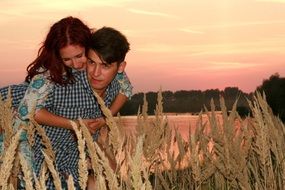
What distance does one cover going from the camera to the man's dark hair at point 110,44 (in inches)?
140

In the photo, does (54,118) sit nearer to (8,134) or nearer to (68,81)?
(68,81)

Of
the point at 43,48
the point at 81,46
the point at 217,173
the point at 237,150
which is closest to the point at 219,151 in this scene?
the point at 237,150

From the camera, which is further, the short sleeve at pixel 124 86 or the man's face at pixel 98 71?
the short sleeve at pixel 124 86

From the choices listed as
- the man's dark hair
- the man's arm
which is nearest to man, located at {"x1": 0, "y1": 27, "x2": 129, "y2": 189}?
the man's dark hair

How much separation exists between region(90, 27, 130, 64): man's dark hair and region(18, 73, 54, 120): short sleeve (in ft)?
1.30

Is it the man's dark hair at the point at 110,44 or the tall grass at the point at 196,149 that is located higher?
the man's dark hair at the point at 110,44

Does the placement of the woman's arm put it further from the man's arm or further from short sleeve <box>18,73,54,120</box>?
short sleeve <box>18,73,54,120</box>

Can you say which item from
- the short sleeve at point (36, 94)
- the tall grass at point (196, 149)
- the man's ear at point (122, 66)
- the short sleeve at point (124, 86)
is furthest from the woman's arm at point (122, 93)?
the short sleeve at point (36, 94)

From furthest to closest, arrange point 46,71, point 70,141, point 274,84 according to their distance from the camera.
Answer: point 274,84 < point 70,141 < point 46,71

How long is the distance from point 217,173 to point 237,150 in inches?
48.0

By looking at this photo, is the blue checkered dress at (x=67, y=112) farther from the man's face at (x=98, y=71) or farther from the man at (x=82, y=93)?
the man's face at (x=98, y=71)

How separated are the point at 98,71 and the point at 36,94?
43cm

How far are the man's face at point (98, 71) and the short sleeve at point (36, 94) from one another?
0.96 ft

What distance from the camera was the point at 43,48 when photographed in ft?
13.1
